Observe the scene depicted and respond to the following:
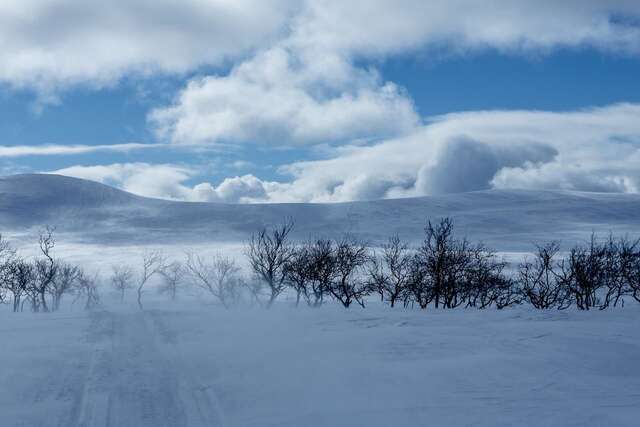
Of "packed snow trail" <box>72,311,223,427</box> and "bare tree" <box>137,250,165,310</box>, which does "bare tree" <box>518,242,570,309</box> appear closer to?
"packed snow trail" <box>72,311,223,427</box>

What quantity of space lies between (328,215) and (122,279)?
8049 centimetres

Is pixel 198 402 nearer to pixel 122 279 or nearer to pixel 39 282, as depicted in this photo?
pixel 39 282

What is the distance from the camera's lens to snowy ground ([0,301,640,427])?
824 cm

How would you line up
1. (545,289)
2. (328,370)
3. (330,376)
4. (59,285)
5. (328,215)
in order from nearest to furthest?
(330,376)
(328,370)
(545,289)
(59,285)
(328,215)

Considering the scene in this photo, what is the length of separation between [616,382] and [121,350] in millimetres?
11141

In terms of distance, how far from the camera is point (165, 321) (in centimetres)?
2152

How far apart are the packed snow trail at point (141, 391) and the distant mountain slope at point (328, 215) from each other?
12311cm

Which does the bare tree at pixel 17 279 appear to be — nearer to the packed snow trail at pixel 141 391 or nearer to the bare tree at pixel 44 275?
the bare tree at pixel 44 275

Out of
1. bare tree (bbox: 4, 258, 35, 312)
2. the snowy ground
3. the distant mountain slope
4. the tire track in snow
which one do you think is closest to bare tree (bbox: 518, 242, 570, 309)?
the snowy ground

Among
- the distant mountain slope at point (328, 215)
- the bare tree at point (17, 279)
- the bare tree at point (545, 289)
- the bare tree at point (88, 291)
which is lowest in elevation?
the bare tree at point (88, 291)

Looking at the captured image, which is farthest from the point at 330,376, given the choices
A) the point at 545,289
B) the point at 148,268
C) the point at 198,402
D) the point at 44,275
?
the point at 148,268

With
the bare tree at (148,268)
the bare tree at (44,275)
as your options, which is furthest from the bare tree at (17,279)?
the bare tree at (148,268)

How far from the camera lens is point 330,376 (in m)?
10.7

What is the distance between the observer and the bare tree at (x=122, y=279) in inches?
3868
